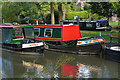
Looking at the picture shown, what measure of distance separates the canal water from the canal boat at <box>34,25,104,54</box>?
0.66 meters

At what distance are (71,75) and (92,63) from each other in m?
3.44

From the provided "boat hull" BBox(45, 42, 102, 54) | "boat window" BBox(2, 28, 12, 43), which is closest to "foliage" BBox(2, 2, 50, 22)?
"boat window" BBox(2, 28, 12, 43)

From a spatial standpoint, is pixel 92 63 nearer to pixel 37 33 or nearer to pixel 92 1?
pixel 37 33

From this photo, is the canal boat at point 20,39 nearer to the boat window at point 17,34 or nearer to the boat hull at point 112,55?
the boat window at point 17,34

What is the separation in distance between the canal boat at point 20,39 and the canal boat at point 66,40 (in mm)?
1093

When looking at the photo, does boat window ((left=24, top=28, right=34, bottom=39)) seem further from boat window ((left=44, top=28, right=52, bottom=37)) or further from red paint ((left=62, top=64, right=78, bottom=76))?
red paint ((left=62, top=64, right=78, bottom=76))

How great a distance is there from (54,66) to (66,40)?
6.28 m

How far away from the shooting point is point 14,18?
3353cm

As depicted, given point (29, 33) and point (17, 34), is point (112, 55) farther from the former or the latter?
point (17, 34)

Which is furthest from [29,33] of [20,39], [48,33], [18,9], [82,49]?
[18,9]

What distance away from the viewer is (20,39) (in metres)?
20.9

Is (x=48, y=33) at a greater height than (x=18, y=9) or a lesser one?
lesser

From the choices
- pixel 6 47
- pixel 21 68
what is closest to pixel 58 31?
pixel 6 47

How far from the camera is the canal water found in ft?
44.6
